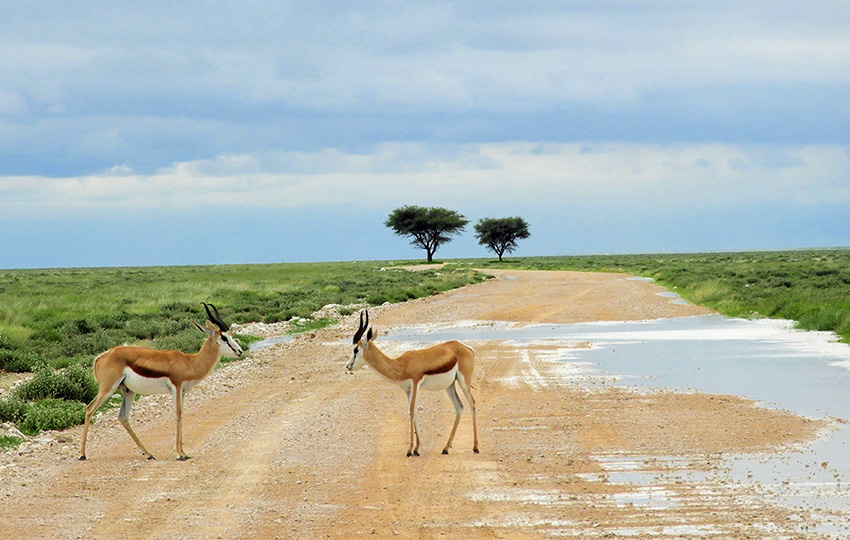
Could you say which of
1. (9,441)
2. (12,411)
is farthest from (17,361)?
(9,441)

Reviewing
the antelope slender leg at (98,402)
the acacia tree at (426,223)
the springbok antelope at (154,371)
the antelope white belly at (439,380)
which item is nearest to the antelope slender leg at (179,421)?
the springbok antelope at (154,371)

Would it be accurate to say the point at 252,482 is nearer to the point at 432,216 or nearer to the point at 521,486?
the point at 521,486

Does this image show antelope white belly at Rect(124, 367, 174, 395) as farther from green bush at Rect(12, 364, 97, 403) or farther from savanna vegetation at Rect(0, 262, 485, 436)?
green bush at Rect(12, 364, 97, 403)

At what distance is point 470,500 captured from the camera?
8.55 meters

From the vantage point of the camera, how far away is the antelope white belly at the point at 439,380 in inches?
421

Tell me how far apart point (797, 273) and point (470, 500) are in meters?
53.5

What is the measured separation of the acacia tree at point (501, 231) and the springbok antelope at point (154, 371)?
125044 millimetres

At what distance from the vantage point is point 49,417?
1306 centimetres

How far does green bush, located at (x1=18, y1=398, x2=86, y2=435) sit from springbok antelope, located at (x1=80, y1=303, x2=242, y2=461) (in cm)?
218

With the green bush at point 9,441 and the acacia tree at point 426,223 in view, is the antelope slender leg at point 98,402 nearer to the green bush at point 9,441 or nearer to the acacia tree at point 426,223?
the green bush at point 9,441

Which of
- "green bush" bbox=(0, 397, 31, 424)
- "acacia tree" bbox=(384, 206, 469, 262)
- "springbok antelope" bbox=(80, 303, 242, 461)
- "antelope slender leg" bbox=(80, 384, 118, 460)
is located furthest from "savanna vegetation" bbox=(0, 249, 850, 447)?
"acacia tree" bbox=(384, 206, 469, 262)

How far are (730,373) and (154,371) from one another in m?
11.7

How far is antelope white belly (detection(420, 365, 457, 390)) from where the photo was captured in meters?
10.7

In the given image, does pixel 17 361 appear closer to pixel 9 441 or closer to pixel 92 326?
pixel 92 326
